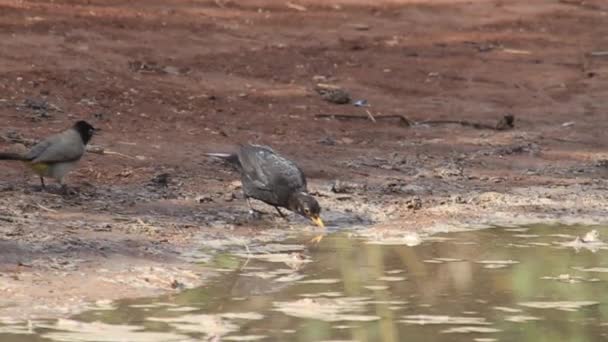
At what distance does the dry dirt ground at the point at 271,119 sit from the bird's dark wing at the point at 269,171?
0.28 meters

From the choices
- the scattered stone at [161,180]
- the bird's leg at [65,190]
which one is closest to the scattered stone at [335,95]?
the scattered stone at [161,180]

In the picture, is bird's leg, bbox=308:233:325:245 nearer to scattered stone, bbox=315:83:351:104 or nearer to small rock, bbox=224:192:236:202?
small rock, bbox=224:192:236:202

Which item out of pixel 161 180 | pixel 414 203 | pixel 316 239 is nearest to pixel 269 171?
pixel 316 239

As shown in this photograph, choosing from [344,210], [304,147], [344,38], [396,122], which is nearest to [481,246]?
[344,210]

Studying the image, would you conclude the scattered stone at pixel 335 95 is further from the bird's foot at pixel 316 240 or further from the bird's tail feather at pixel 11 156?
the bird's tail feather at pixel 11 156

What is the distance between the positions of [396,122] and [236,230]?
4.83m

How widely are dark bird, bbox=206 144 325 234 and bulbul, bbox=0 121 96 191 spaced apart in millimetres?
1072

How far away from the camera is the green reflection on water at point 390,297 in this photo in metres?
6.41

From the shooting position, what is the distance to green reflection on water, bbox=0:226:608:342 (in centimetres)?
Result: 641

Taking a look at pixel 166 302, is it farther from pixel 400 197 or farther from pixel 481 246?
pixel 400 197

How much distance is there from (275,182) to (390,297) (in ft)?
7.32

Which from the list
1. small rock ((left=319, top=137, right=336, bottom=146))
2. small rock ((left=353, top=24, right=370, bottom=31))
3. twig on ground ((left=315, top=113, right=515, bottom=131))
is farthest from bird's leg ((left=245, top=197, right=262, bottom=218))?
small rock ((left=353, top=24, right=370, bottom=31))

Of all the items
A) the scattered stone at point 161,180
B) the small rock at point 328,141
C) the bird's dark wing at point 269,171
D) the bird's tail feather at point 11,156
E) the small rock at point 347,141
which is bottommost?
the small rock at point 347,141

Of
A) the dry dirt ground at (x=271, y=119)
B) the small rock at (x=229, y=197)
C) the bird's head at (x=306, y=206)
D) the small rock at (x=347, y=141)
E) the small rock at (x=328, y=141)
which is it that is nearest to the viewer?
the dry dirt ground at (x=271, y=119)
